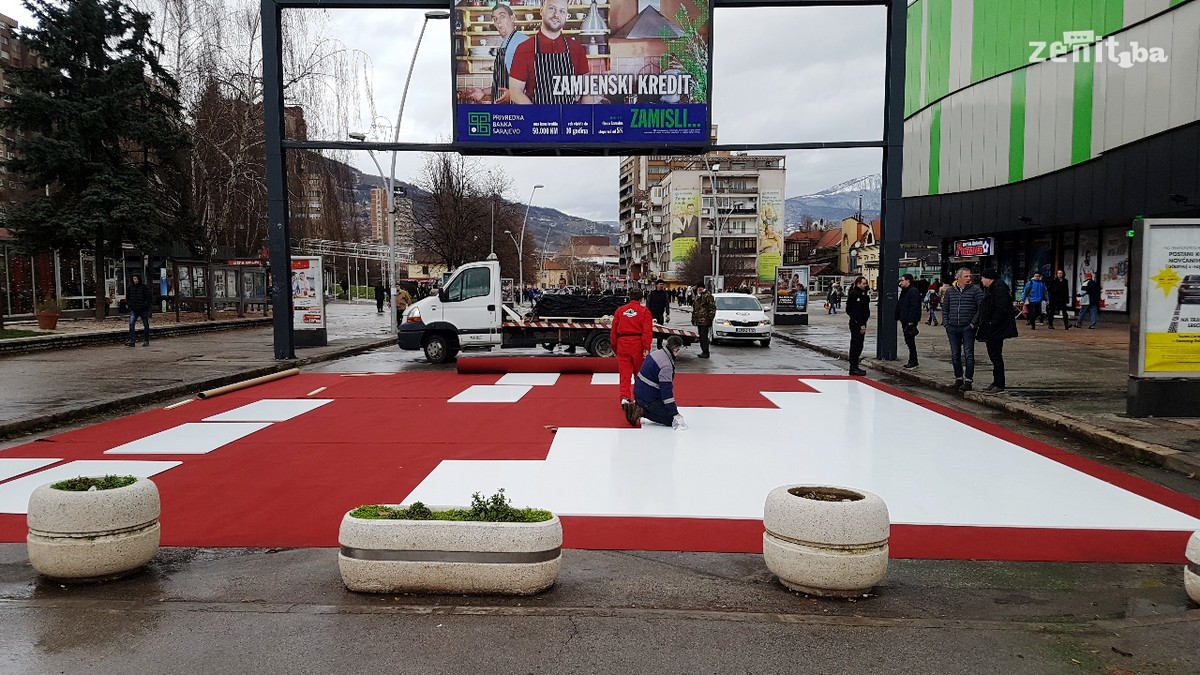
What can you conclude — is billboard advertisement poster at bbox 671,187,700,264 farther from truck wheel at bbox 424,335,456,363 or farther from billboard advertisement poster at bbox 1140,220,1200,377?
billboard advertisement poster at bbox 1140,220,1200,377

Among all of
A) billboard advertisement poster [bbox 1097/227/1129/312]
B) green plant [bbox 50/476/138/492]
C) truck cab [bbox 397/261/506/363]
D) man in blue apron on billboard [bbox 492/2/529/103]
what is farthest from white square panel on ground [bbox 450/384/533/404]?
billboard advertisement poster [bbox 1097/227/1129/312]

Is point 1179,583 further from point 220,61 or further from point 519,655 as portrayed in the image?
point 220,61

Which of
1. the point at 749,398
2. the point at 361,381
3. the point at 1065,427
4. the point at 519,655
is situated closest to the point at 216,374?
the point at 361,381

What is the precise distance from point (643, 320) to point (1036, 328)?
67.8 feet

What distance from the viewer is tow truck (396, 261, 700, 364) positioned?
1752 centimetres

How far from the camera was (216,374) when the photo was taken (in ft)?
48.0

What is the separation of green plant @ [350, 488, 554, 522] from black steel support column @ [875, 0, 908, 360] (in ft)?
47.5

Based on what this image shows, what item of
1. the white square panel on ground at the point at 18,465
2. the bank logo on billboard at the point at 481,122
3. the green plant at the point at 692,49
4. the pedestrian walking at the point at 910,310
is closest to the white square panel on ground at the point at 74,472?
the white square panel on ground at the point at 18,465

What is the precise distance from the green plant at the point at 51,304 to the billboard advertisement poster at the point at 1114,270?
35.4 metres

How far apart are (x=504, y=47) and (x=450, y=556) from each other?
1392 centimetres

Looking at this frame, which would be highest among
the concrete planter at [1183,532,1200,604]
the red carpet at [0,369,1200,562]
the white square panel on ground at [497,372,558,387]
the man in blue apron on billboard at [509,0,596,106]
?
the man in blue apron on billboard at [509,0,596,106]

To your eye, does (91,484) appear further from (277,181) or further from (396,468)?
(277,181)

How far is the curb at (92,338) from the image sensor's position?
59.7 feet

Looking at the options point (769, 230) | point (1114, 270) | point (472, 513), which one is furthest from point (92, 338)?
point (769, 230)
